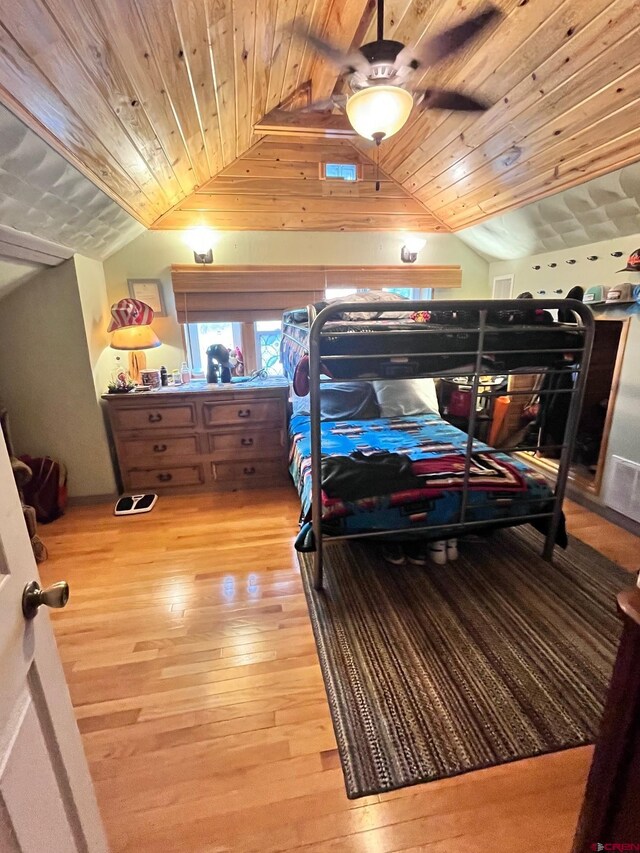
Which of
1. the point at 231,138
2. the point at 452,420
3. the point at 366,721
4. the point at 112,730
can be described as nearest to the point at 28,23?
the point at 231,138

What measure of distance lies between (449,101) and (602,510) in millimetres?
2695

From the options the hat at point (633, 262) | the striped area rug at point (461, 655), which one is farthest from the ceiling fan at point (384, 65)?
the striped area rug at point (461, 655)

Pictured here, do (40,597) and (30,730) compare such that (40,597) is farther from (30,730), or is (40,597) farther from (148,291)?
(148,291)

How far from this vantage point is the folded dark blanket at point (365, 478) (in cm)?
202

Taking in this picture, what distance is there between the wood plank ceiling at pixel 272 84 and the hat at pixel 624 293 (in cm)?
69

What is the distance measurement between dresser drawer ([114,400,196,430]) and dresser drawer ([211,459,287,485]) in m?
0.43

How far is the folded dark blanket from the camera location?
2016mm

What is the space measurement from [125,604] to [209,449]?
1394 millimetres

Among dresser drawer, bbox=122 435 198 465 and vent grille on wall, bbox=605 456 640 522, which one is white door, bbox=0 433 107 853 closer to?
dresser drawer, bbox=122 435 198 465

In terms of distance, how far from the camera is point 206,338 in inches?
143

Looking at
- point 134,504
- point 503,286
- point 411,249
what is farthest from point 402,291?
point 134,504

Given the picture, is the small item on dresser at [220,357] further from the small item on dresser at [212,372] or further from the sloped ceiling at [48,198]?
the sloped ceiling at [48,198]

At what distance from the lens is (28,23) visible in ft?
3.50

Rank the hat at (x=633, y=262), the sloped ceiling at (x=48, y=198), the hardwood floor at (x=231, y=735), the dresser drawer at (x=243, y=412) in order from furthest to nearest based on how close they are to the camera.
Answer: the dresser drawer at (x=243, y=412) → the hat at (x=633, y=262) → the sloped ceiling at (x=48, y=198) → the hardwood floor at (x=231, y=735)
